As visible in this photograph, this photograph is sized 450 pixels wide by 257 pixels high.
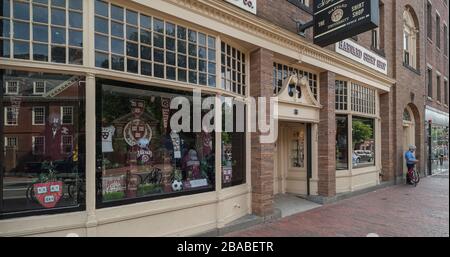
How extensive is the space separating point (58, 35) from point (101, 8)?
2.47 ft

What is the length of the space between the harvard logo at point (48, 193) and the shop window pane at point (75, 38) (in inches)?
75.0

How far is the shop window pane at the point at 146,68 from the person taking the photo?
4.82 meters

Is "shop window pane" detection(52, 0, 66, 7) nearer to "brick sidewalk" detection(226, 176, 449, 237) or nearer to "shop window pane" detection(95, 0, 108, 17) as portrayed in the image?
"shop window pane" detection(95, 0, 108, 17)

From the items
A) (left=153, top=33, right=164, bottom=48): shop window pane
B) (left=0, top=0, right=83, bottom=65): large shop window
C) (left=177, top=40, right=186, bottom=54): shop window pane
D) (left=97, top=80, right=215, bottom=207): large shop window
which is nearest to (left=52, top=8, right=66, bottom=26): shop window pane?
(left=0, top=0, right=83, bottom=65): large shop window

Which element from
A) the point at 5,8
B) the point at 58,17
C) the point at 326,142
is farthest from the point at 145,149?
the point at 326,142

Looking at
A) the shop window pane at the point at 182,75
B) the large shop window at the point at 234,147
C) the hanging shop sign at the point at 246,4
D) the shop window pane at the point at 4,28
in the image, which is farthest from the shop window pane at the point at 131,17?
the large shop window at the point at 234,147

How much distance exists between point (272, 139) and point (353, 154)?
199 inches

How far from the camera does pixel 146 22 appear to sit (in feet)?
16.0

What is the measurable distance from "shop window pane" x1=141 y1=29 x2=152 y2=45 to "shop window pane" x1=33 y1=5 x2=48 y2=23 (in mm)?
1346

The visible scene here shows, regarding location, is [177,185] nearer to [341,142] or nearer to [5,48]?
[5,48]

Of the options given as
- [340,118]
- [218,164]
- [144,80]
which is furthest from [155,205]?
[340,118]

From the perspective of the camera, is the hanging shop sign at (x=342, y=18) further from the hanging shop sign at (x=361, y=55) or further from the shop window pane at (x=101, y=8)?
the shop window pane at (x=101, y=8)

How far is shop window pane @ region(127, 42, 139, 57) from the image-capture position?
466 centimetres

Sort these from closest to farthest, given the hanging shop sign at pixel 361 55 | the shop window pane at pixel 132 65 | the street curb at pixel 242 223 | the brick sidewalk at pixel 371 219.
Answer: the shop window pane at pixel 132 65, the street curb at pixel 242 223, the brick sidewalk at pixel 371 219, the hanging shop sign at pixel 361 55
